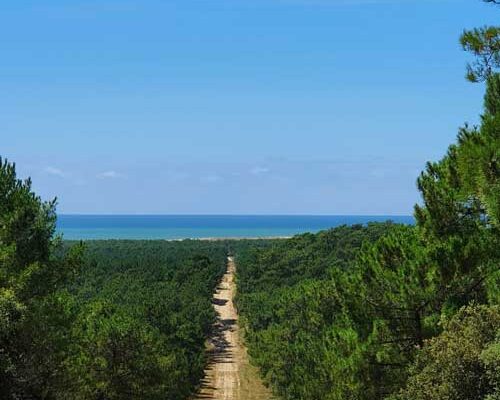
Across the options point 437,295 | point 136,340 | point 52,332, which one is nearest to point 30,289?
Result: point 52,332

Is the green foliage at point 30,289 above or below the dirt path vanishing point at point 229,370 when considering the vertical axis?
above

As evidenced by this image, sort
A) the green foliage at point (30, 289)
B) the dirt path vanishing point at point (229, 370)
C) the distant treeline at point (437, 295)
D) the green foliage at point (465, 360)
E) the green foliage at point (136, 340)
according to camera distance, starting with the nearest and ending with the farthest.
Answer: the distant treeline at point (437, 295)
the green foliage at point (465, 360)
the green foliage at point (30, 289)
the green foliage at point (136, 340)
the dirt path vanishing point at point (229, 370)

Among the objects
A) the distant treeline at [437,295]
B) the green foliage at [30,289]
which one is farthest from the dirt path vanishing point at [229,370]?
the green foliage at [30,289]

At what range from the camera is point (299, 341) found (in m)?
41.6

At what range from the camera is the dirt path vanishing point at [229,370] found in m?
56.9

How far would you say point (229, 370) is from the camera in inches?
2608

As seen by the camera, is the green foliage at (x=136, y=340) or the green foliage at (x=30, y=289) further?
the green foliage at (x=136, y=340)

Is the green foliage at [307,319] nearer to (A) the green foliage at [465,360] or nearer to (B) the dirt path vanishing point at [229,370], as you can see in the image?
(B) the dirt path vanishing point at [229,370]

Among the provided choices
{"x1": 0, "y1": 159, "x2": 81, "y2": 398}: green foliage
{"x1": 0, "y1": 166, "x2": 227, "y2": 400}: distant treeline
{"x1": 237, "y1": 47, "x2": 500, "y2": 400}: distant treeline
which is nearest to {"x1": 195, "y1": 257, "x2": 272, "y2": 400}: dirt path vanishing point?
{"x1": 0, "y1": 166, "x2": 227, "y2": 400}: distant treeline

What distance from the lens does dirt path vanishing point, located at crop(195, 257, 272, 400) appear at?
187 ft

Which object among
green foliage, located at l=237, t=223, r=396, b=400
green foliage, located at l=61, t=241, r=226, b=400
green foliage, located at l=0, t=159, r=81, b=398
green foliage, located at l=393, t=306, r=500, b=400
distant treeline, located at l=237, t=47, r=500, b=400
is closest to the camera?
distant treeline, located at l=237, t=47, r=500, b=400

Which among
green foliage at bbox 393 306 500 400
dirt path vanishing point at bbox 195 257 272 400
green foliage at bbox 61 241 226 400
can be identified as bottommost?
dirt path vanishing point at bbox 195 257 272 400

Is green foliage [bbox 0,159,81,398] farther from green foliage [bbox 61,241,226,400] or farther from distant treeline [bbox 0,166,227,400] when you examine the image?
green foliage [bbox 61,241,226,400]

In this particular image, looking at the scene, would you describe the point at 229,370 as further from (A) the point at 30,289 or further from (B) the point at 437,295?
(B) the point at 437,295
